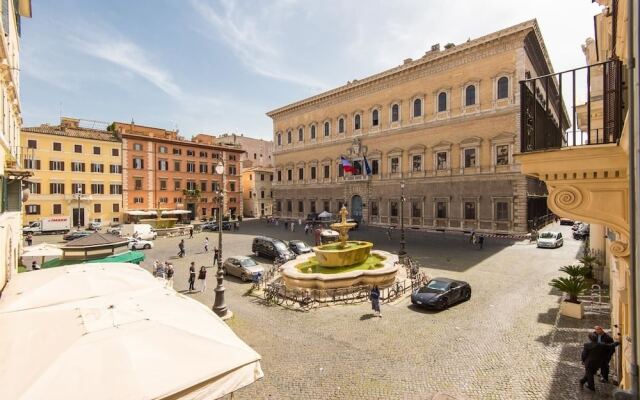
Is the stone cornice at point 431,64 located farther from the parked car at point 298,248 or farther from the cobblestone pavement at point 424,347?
the parked car at point 298,248

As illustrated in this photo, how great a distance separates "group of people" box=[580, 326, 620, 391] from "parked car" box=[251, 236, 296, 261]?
15950mm

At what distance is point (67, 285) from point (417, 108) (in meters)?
36.5

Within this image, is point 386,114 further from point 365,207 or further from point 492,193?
point 492,193

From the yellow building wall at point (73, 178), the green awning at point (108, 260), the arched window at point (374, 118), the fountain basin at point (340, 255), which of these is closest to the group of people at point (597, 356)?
the fountain basin at point (340, 255)

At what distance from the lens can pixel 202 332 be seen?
5.15 meters

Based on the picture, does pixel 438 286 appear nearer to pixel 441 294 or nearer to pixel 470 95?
pixel 441 294

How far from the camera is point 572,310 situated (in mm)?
11305

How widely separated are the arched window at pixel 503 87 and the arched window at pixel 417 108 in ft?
27.1

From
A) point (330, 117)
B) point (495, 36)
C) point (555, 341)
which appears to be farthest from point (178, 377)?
point (330, 117)

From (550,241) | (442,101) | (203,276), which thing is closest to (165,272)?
(203,276)

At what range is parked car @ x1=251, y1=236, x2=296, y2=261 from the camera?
851 inches

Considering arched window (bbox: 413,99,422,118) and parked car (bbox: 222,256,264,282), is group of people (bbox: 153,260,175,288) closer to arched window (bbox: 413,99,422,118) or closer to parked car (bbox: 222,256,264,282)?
parked car (bbox: 222,256,264,282)

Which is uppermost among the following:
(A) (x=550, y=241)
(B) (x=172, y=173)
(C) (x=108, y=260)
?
(B) (x=172, y=173)

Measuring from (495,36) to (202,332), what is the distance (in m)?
35.6
